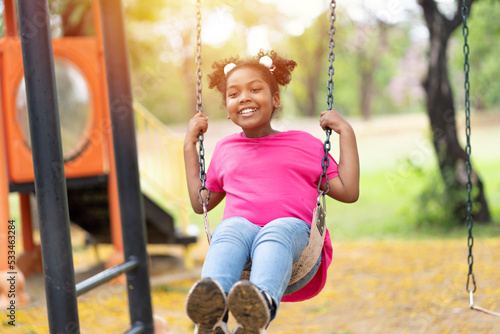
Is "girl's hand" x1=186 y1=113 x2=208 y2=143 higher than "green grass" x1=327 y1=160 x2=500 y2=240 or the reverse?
higher

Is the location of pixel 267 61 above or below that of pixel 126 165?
above

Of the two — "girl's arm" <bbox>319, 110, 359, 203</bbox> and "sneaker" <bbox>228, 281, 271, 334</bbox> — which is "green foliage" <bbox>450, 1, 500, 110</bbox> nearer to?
"girl's arm" <bbox>319, 110, 359, 203</bbox>

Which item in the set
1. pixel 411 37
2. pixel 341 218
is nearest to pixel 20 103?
pixel 341 218

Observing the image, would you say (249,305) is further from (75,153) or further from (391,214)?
(391,214)

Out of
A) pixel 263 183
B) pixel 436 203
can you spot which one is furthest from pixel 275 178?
pixel 436 203

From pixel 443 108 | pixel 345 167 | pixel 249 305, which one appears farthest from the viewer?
pixel 443 108

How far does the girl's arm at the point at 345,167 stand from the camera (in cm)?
227

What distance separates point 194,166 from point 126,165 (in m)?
1.34

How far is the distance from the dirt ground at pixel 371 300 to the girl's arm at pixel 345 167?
2.32m

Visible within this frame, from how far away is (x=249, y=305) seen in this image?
1.83m

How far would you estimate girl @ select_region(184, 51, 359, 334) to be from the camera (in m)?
1.99

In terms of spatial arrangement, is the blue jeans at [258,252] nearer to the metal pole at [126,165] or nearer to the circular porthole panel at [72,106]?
the metal pole at [126,165]

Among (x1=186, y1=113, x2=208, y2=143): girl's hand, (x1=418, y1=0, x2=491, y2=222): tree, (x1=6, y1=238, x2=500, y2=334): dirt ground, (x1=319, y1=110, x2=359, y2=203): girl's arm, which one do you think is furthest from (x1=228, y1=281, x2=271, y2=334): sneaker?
(x1=418, y1=0, x2=491, y2=222): tree

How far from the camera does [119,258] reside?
6070mm
